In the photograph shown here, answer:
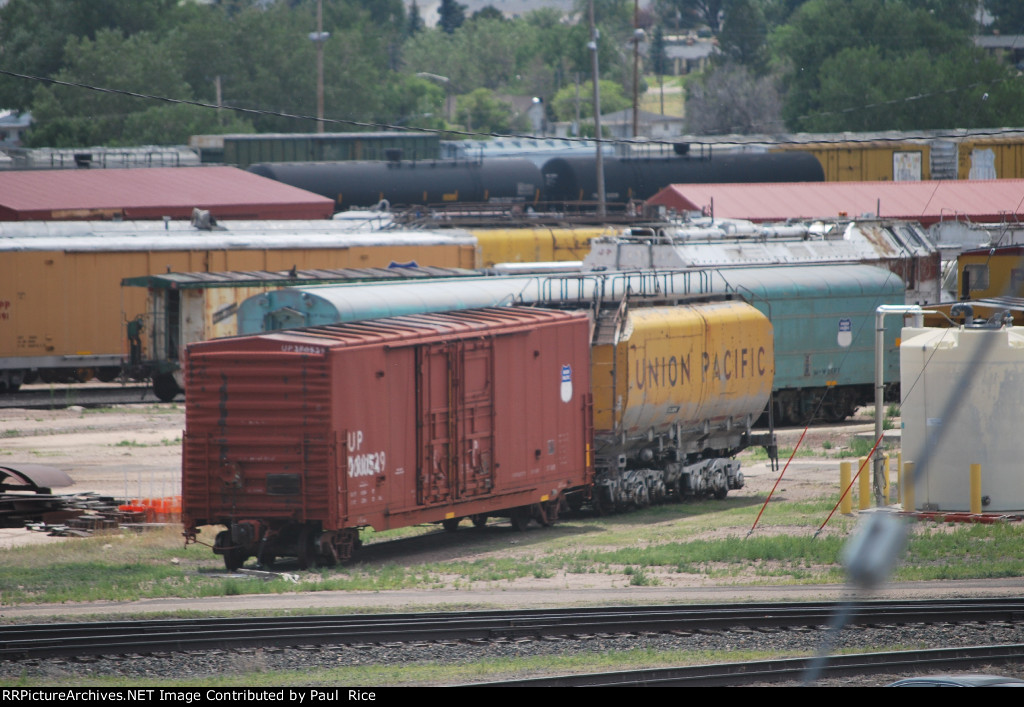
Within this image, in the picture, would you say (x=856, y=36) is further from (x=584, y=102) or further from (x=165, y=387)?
(x=165, y=387)

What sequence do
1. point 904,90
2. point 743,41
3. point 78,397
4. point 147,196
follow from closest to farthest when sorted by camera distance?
point 78,397 < point 147,196 < point 904,90 < point 743,41

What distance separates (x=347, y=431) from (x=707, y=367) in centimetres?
889

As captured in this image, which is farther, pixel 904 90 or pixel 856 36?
pixel 856 36

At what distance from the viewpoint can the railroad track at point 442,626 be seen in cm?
1341

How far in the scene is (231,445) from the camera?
17781 millimetres

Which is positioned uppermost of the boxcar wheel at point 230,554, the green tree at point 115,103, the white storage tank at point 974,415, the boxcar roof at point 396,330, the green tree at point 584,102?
the green tree at point 584,102

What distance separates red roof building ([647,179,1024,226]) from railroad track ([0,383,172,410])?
22.1 m

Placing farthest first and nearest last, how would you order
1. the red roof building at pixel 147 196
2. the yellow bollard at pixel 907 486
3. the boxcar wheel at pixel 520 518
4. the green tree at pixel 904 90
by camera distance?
1. the green tree at pixel 904 90
2. the red roof building at pixel 147 196
3. the boxcar wheel at pixel 520 518
4. the yellow bollard at pixel 907 486

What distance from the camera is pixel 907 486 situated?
1989cm

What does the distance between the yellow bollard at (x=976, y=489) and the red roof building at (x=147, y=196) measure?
29.7 meters

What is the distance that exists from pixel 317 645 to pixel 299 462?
431cm

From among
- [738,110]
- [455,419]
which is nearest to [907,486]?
[455,419]

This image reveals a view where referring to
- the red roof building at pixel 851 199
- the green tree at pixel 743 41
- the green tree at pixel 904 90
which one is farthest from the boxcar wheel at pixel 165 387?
the green tree at pixel 743 41

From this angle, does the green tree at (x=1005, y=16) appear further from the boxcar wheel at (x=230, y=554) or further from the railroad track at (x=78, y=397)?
the boxcar wheel at (x=230, y=554)
